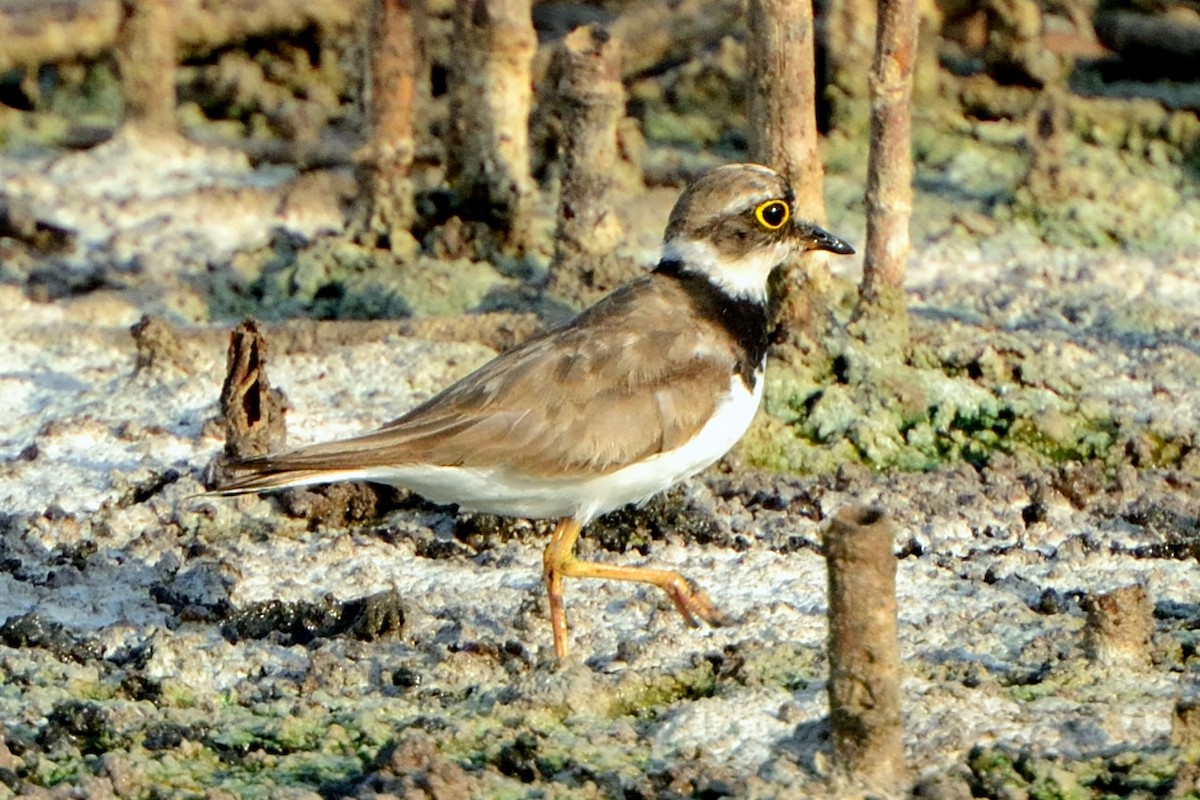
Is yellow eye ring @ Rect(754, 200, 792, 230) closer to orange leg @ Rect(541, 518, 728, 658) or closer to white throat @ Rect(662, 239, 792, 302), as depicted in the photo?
white throat @ Rect(662, 239, 792, 302)

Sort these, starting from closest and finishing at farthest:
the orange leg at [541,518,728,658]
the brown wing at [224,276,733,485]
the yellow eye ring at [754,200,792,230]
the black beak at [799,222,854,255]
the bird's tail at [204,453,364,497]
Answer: the bird's tail at [204,453,364,497] → the orange leg at [541,518,728,658] → the brown wing at [224,276,733,485] → the yellow eye ring at [754,200,792,230] → the black beak at [799,222,854,255]

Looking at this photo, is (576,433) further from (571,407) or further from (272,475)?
(272,475)

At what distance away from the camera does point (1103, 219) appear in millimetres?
7637

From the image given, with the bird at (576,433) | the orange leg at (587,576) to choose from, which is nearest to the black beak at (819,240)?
the bird at (576,433)

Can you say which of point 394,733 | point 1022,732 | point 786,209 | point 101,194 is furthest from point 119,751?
point 101,194

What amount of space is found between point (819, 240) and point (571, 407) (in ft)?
3.82

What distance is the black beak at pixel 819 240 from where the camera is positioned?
5.84 metres

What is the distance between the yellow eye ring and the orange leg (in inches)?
44.4

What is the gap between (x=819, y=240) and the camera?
19.2 feet

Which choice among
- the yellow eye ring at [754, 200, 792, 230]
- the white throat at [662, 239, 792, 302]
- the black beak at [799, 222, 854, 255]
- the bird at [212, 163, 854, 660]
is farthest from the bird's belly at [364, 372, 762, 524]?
the black beak at [799, 222, 854, 255]

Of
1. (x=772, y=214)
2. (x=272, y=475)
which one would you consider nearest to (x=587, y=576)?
(x=272, y=475)

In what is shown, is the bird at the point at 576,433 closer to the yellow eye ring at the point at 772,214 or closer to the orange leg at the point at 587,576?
the orange leg at the point at 587,576

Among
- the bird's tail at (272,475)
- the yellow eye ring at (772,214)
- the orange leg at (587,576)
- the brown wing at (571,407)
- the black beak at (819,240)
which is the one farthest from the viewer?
the black beak at (819,240)

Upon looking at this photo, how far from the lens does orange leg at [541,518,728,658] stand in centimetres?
482
